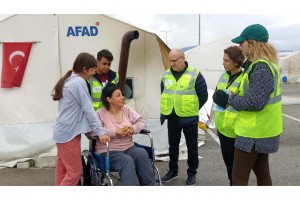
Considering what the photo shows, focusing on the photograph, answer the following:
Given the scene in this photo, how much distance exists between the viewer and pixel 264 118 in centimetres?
266

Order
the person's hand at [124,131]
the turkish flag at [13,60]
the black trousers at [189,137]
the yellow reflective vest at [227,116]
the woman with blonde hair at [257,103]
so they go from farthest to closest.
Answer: the turkish flag at [13,60] → the black trousers at [189,137] → the person's hand at [124,131] → the yellow reflective vest at [227,116] → the woman with blonde hair at [257,103]

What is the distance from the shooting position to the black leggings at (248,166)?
2771mm

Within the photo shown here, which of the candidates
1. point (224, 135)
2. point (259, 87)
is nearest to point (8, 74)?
point (224, 135)

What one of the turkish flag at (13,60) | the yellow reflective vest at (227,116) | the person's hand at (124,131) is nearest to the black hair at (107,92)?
the person's hand at (124,131)

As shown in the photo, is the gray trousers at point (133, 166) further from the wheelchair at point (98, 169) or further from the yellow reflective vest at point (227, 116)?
the yellow reflective vest at point (227, 116)

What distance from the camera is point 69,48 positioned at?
530 centimetres

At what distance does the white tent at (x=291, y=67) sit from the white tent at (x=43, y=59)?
803 inches

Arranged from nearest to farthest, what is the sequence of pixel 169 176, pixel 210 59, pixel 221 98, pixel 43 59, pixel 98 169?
pixel 221 98, pixel 98 169, pixel 169 176, pixel 43 59, pixel 210 59

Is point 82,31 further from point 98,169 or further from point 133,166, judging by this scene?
point 133,166

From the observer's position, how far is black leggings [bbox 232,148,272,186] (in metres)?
2.77

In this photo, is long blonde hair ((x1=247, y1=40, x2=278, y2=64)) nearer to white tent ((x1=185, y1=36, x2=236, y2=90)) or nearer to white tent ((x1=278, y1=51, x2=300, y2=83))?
white tent ((x1=185, y1=36, x2=236, y2=90))

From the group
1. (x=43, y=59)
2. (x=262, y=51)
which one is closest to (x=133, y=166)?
(x=262, y=51)

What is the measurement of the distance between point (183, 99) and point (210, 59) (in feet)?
27.6

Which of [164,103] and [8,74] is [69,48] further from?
[164,103]
